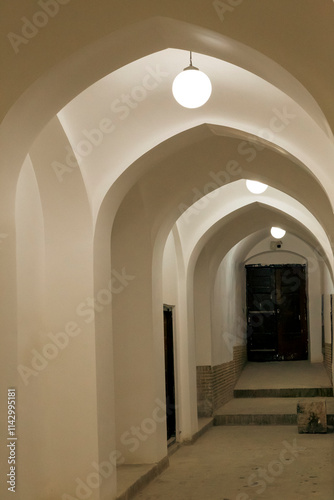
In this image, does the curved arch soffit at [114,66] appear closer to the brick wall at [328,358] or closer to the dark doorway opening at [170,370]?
the dark doorway opening at [170,370]

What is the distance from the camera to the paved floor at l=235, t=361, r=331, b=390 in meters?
17.0

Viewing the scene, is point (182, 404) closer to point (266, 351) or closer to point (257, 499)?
point (257, 499)

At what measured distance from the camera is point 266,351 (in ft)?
67.0

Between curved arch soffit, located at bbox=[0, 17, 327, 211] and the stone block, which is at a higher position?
curved arch soffit, located at bbox=[0, 17, 327, 211]

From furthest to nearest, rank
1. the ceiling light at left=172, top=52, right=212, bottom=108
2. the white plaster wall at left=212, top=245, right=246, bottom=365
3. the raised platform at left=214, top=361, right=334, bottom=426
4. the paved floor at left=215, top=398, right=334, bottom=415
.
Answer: the white plaster wall at left=212, top=245, right=246, bottom=365, the paved floor at left=215, top=398, right=334, bottom=415, the raised platform at left=214, top=361, right=334, bottom=426, the ceiling light at left=172, top=52, right=212, bottom=108

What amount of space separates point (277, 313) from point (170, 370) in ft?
30.6

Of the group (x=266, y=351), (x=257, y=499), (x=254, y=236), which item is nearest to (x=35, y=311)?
(x=257, y=499)

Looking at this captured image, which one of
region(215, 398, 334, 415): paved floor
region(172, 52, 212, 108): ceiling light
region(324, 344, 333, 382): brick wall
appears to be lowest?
region(215, 398, 334, 415): paved floor

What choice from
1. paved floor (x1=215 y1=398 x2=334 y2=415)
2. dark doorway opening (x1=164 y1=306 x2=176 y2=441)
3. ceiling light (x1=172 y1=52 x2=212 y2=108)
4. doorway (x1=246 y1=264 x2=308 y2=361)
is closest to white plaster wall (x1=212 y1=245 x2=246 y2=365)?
doorway (x1=246 y1=264 x2=308 y2=361)

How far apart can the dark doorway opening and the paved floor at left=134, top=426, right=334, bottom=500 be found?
42cm

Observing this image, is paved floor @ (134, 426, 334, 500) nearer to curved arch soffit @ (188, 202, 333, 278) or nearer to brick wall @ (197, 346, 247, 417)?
brick wall @ (197, 346, 247, 417)

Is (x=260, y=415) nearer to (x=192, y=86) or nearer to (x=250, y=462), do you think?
(x=250, y=462)

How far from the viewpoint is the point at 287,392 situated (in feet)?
54.9

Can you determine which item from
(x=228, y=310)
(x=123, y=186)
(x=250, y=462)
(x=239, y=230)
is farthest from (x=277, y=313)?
(x=123, y=186)
